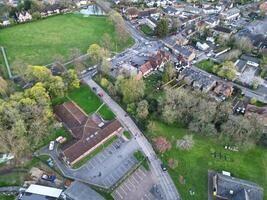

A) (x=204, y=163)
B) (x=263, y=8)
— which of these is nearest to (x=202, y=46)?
(x=263, y=8)

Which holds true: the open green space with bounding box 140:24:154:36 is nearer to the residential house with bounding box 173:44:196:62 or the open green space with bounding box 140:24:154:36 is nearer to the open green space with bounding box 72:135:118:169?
the residential house with bounding box 173:44:196:62

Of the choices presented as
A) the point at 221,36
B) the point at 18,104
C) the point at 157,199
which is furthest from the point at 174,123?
the point at 221,36

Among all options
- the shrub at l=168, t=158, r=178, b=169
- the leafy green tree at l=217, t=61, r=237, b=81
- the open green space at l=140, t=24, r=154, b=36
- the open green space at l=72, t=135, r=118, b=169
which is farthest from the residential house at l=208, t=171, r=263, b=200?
the open green space at l=140, t=24, r=154, b=36

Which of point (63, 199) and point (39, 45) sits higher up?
point (39, 45)

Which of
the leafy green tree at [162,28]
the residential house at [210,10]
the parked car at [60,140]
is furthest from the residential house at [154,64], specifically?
the residential house at [210,10]

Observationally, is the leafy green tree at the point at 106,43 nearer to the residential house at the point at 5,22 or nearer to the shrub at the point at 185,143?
the residential house at the point at 5,22

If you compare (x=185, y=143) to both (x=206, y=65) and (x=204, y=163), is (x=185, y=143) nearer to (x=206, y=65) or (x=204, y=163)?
(x=204, y=163)

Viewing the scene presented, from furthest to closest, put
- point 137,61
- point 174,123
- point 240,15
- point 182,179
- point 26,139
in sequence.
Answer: point 240,15, point 137,61, point 174,123, point 26,139, point 182,179

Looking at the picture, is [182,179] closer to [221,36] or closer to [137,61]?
[137,61]
